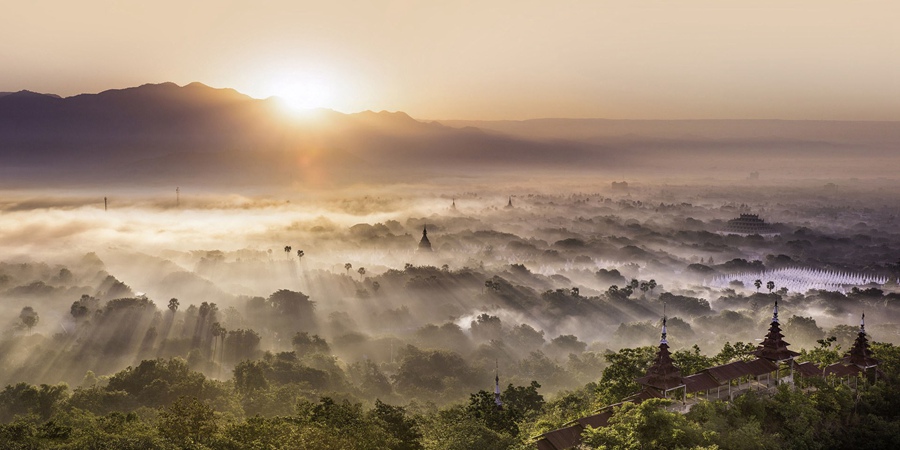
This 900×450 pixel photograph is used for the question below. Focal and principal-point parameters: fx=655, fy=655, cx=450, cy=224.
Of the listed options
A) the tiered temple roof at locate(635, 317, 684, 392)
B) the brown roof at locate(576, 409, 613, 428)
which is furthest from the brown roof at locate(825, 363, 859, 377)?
the brown roof at locate(576, 409, 613, 428)

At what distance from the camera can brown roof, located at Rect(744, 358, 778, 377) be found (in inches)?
1790

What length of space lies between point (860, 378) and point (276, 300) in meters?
88.5

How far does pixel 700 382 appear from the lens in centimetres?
4275

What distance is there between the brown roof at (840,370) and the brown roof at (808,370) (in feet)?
2.60

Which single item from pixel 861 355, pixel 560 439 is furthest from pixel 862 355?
pixel 560 439

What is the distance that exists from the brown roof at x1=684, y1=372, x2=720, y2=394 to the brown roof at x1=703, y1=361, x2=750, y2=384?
36cm

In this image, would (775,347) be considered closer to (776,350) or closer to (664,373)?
(776,350)

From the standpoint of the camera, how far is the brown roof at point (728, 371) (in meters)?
43.5

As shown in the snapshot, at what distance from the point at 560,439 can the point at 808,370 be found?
2305 cm

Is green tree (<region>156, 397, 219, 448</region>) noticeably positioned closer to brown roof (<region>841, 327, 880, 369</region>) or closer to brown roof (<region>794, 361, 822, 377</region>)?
brown roof (<region>794, 361, 822, 377</region>)

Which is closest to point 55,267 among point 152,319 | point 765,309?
point 152,319

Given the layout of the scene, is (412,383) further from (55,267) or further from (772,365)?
(55,267)

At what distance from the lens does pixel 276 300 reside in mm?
113500

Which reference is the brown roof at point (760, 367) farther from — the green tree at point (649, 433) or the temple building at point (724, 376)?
the green tree at point (649, 433)
